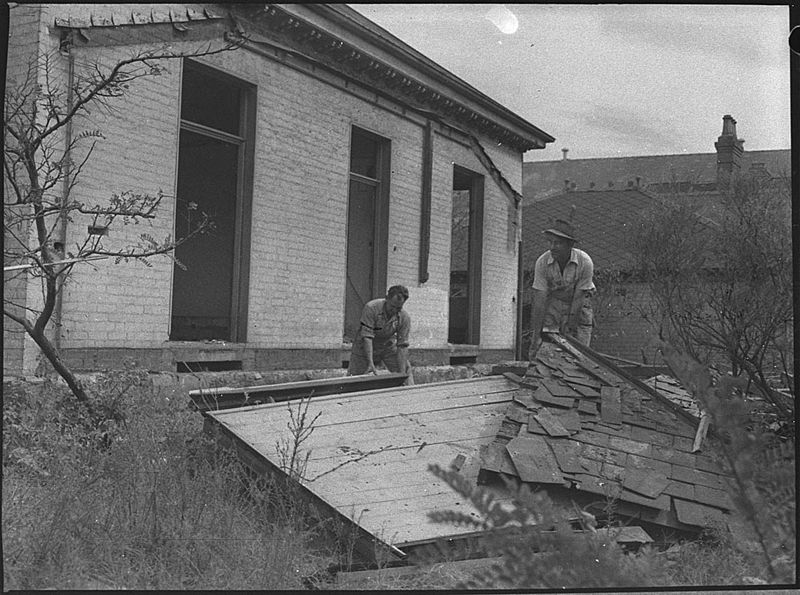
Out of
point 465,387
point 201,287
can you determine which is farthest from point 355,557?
point 201,287

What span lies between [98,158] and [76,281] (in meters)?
0.75

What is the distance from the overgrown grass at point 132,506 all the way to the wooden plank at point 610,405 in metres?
1.95

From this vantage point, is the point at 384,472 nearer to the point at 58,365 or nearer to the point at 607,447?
the point at 607,447

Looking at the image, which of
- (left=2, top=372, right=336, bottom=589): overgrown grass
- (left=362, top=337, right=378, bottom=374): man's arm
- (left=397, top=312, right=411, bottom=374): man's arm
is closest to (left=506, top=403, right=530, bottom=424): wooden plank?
(left=397, top=312, right=411, bottom=374): man's arm

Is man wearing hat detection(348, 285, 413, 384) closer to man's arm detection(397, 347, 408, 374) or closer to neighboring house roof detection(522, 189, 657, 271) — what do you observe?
man's arm detection(397, 347, 408, 374)

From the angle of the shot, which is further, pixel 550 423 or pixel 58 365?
pixel 550 423

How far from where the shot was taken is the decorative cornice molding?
5.21 m

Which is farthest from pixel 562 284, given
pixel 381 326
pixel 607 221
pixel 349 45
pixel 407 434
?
pixel 349 45

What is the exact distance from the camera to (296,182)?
5465 millimetres

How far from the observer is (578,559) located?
7.02 ft

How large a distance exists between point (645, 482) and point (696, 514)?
31 cm

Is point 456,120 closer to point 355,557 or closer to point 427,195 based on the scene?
point 427,195

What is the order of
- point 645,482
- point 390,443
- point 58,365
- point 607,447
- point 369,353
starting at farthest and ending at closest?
point 369,353
point 390,443
point 607,447
point 58,365
point 645,482

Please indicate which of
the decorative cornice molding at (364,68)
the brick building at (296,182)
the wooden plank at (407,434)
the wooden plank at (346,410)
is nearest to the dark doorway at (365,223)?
the brick building at (296,182)
